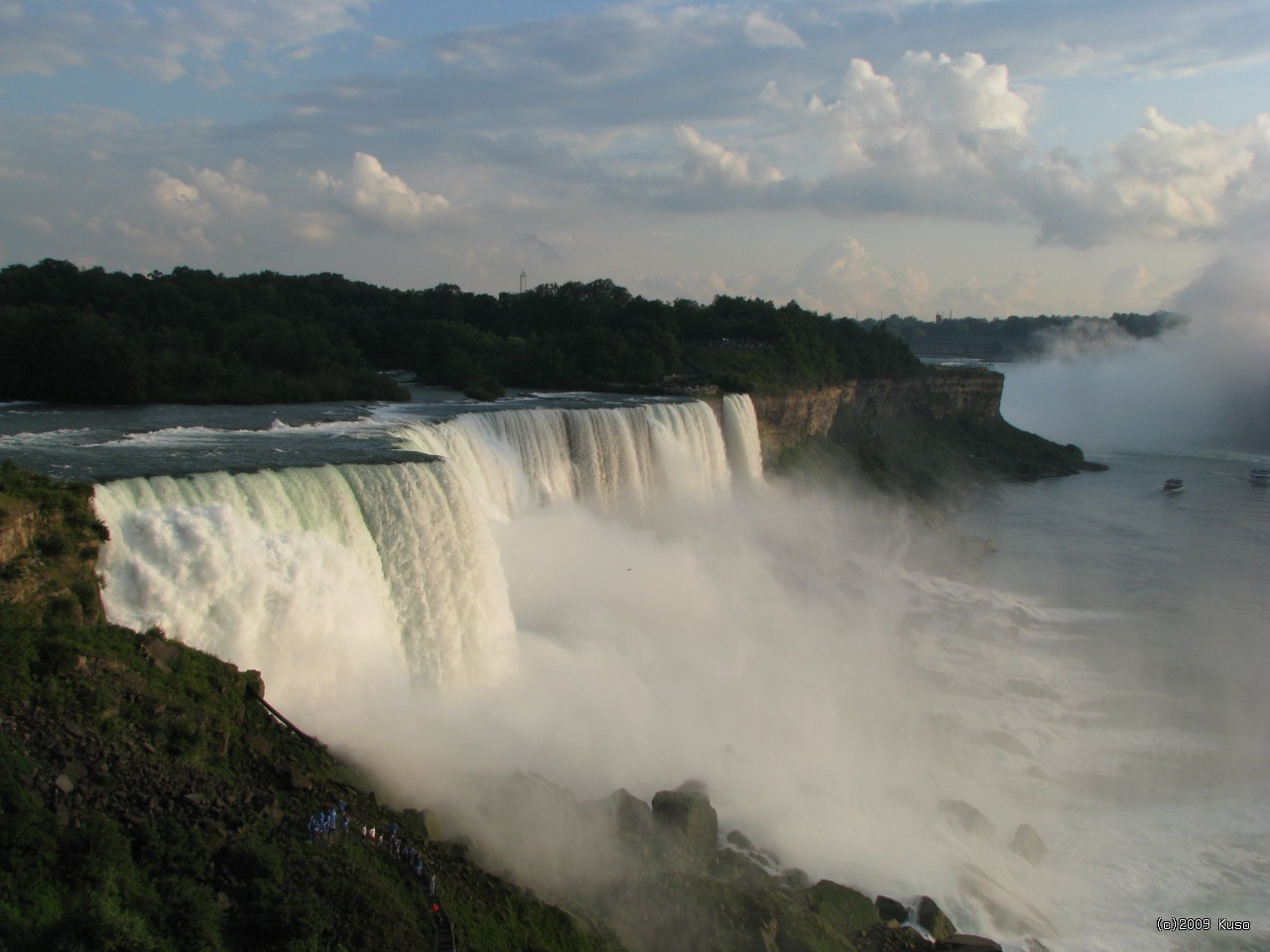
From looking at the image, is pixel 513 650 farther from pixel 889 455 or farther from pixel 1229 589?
pixel 889 455

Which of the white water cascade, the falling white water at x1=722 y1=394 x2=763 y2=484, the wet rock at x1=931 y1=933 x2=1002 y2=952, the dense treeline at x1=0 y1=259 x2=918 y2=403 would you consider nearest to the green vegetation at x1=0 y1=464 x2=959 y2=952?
the wet rock at x1=931 y1=933 x2=1002 y2=952

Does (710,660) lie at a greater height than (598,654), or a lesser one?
lesser

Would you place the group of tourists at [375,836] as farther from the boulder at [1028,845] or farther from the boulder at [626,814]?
the boulder at [1028,845]

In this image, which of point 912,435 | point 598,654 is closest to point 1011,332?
point 912,435

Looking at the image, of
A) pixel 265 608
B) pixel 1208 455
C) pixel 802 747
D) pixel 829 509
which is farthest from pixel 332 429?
pixel 1208 455

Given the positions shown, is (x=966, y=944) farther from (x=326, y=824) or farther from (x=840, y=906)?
(x=326, y=824)
